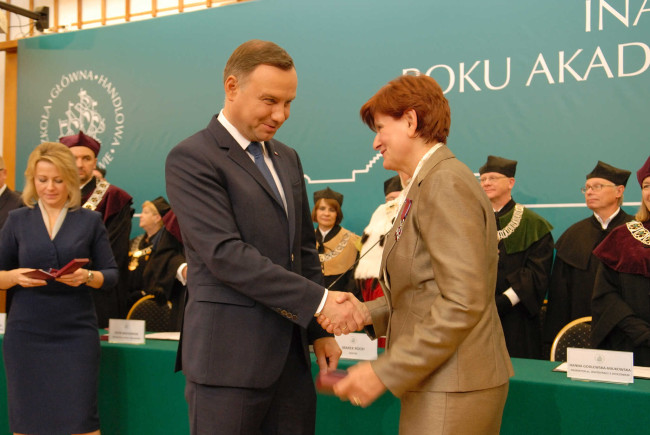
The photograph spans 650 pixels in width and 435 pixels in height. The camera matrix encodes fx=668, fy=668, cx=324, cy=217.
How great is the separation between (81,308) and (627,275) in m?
2.65

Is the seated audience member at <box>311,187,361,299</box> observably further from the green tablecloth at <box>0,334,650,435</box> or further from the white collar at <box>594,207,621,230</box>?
the green tablecloth at <box>0,334,650,435</box>

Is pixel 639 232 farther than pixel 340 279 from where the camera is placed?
No

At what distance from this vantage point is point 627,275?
3.34 m

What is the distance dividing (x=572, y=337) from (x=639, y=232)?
665 mm

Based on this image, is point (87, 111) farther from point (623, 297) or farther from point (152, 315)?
point (623, 297)

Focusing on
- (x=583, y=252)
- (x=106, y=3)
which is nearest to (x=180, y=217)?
(x=583, y=252)

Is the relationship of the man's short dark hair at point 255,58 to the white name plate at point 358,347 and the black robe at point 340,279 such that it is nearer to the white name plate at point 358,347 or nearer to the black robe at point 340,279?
the white name plate at point 358,347

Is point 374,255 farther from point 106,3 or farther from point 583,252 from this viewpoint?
point 106,3

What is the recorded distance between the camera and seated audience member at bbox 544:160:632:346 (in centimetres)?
441

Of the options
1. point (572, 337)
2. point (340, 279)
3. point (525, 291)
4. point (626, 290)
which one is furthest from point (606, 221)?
point (340, 279)

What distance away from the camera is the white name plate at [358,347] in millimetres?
2537

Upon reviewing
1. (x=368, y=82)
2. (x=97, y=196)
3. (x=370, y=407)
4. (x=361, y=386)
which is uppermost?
(x=368, y=82)

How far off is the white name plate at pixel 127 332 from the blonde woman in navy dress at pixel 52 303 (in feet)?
0.36

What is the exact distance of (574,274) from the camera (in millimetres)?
4473
